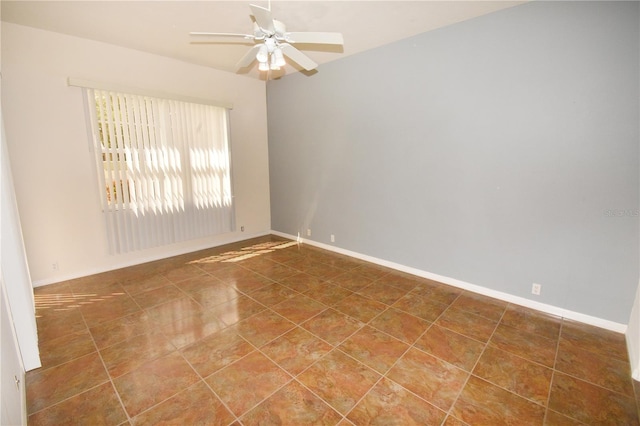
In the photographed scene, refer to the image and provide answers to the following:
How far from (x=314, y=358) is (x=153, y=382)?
3.72ft

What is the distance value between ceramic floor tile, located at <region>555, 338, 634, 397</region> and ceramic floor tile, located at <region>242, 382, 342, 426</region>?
1.77 metres

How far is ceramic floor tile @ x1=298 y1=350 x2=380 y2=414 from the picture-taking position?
1830mm

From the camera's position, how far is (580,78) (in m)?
2.47

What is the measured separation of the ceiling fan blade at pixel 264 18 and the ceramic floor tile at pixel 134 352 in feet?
8.37

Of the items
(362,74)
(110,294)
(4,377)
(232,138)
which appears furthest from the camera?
(232,138)

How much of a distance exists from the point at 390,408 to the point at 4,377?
2.02 meters

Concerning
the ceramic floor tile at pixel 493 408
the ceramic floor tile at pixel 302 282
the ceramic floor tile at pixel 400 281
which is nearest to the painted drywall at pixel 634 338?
the ceramic floor tile at pixel 493 408

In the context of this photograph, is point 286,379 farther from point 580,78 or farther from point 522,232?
point 580,78

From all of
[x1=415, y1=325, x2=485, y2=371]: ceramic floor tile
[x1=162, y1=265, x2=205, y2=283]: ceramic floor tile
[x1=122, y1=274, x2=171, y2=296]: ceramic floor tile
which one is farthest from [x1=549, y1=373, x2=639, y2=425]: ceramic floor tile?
[x1=122, y1=274, x2=171, y2=296]: ceramic floor tile

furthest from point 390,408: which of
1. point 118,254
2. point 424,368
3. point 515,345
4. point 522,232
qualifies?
point 118,254

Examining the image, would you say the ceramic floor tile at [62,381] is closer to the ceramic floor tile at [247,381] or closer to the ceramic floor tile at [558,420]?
the ceramic floor tile at [247,381]

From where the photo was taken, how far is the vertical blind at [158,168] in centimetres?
369

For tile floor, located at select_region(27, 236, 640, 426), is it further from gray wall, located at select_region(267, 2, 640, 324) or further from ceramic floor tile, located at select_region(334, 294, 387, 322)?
gray wall, located at select_region(267, 2, 640, 324)

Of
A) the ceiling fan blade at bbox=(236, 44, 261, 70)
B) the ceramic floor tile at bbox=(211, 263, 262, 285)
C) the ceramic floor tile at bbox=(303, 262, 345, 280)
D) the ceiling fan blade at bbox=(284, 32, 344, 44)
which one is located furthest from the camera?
the ceramic floor tile at bbox=(303, 262, 345, 280)
